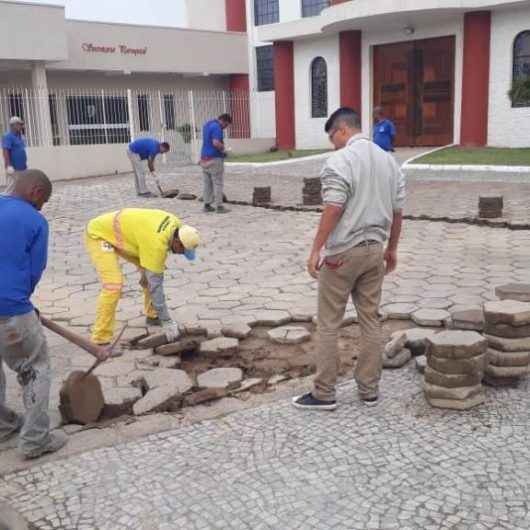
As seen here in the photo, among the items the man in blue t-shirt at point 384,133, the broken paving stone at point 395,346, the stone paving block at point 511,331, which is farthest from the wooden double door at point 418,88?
the stone paving block at point 511,331

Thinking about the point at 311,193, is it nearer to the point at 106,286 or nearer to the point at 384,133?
the point at 384,133

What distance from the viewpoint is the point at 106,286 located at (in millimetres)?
5066

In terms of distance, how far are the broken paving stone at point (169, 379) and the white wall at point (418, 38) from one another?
17497mm

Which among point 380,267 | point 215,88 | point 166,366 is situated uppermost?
point 215,88

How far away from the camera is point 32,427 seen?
3459mm

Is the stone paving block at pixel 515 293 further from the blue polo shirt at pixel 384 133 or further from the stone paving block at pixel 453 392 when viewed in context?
the blue polo shirt at pixel 384 133

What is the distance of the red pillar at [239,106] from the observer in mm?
25016

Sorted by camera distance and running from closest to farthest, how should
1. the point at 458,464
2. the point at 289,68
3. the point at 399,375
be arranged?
the point at 458,464 → the point at 399,375 → the point at 289,68

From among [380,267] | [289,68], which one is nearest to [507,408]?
[380,267]

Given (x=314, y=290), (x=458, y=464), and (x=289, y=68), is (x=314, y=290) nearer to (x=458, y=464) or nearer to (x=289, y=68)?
(x=458, y=464)

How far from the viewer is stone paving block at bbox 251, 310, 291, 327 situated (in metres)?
5.65

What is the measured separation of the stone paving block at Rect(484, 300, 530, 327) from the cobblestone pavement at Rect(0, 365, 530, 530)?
48cm

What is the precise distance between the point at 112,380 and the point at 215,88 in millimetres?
24407

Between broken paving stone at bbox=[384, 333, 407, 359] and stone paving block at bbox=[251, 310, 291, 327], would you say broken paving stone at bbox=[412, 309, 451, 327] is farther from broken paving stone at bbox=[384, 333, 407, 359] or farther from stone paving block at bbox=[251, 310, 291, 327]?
stone paving block at bbox=[251, 310, 291, 327]
